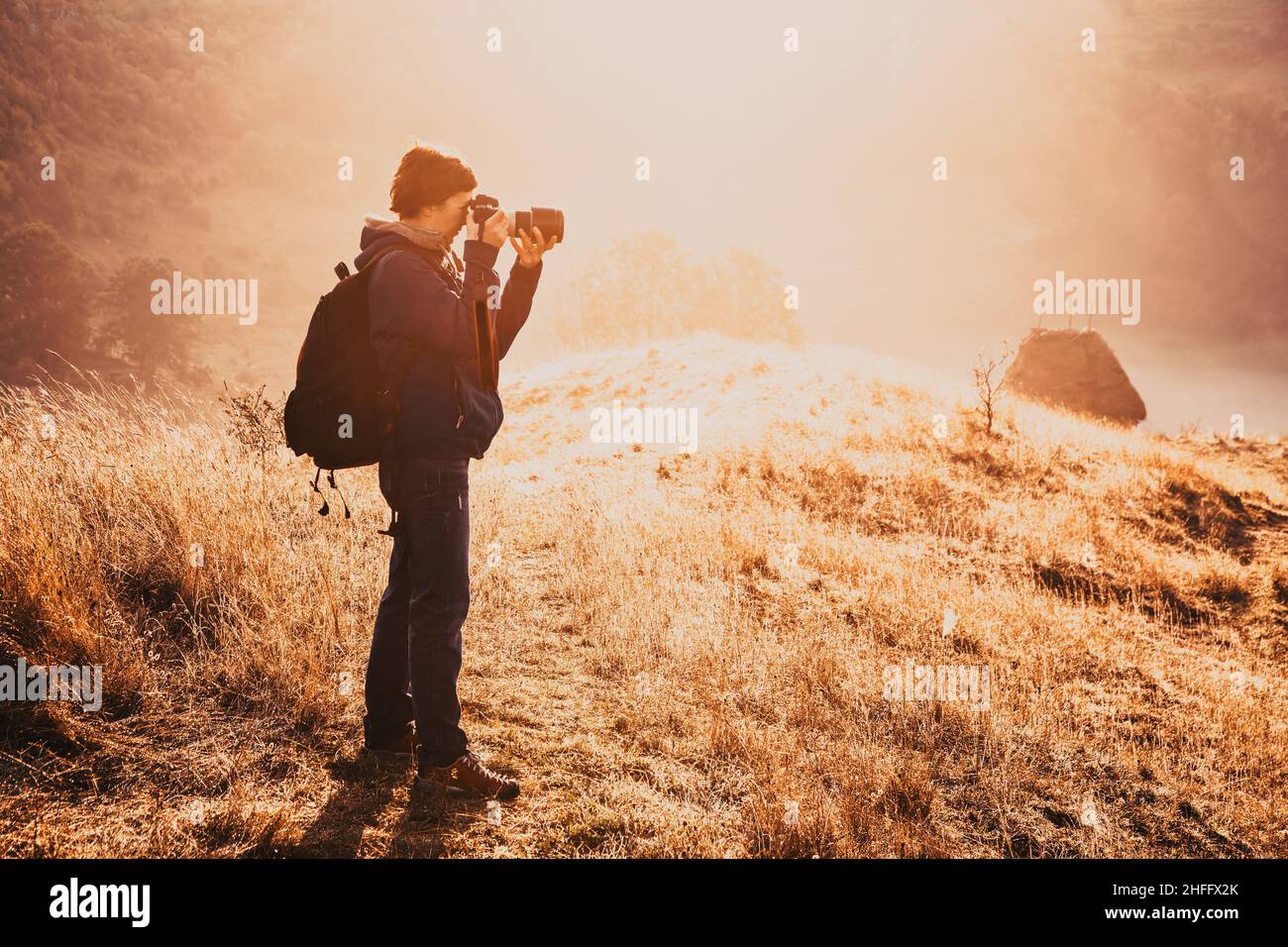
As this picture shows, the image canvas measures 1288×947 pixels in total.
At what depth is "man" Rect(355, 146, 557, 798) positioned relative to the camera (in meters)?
2.90

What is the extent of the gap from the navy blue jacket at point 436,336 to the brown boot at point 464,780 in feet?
5.09

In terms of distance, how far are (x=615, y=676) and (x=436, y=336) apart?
3184 mm

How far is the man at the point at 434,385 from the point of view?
9.52 feet

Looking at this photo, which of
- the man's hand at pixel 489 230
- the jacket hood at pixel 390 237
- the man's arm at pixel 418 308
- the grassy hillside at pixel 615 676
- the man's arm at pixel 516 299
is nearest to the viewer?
the man's arm at pixel 418 308

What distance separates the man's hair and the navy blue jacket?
172 millimetres

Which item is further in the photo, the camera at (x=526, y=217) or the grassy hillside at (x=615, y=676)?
the grassy hillside at (x=615, y=676)

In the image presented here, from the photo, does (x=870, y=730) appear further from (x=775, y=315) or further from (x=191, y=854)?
(x=775, y=315)

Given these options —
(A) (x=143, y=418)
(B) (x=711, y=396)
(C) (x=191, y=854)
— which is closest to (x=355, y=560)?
(A) (x=143, y=418)

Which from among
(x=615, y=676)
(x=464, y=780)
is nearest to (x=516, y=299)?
(x=464, y=780)

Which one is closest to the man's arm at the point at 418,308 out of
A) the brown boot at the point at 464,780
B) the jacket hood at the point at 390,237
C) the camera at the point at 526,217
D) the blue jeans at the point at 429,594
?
the jacket hood at the point at 390,237

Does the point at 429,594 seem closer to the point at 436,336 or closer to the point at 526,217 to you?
the point at 436,336

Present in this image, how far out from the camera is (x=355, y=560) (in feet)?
20.7

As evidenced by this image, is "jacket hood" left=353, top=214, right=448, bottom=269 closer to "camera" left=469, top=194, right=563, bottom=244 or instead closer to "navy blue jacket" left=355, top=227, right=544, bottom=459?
"navy blue jacket" left=355, top=227, right=544, bottom=459

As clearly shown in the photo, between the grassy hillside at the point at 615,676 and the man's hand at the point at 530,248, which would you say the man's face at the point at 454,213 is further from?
the grassy hillside at the point at 615,676
